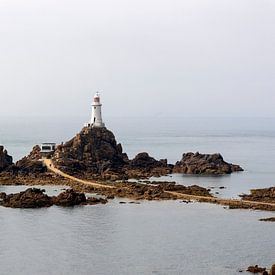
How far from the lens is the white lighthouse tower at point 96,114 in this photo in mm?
100312

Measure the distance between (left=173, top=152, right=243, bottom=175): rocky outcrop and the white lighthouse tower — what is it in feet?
45.2

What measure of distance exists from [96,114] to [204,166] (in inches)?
741

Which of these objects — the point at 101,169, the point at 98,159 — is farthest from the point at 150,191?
the point at 98,159

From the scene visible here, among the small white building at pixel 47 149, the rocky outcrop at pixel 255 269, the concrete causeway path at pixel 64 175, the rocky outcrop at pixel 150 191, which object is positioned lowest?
the rocky outcrop at pixel 255 269

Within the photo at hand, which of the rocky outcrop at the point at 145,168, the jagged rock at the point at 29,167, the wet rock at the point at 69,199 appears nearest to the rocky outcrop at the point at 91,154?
the rocky outcrop at the point at 145,168

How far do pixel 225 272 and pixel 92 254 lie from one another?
10214 mm

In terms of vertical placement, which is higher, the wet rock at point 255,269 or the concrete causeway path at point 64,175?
the concrete causeway path at point 64,175

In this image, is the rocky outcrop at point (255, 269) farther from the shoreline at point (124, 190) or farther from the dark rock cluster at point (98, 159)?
the dark rock cluster at point (98, 159)

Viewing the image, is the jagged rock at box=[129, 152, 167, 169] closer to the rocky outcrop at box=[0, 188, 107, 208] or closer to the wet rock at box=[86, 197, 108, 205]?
the wet rock at box=[86, 197, 108, 205]

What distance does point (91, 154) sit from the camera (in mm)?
94375

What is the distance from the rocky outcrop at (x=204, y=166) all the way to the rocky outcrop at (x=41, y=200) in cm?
3139

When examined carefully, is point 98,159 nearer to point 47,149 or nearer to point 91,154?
point 91,154

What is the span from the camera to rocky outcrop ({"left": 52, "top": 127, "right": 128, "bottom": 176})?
91500 mm

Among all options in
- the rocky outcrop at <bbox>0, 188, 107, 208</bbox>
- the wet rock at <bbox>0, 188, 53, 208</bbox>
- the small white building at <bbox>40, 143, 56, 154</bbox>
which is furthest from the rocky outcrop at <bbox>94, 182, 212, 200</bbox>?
the small white building at <bbox>40, 143, 56, 154</bbox>
